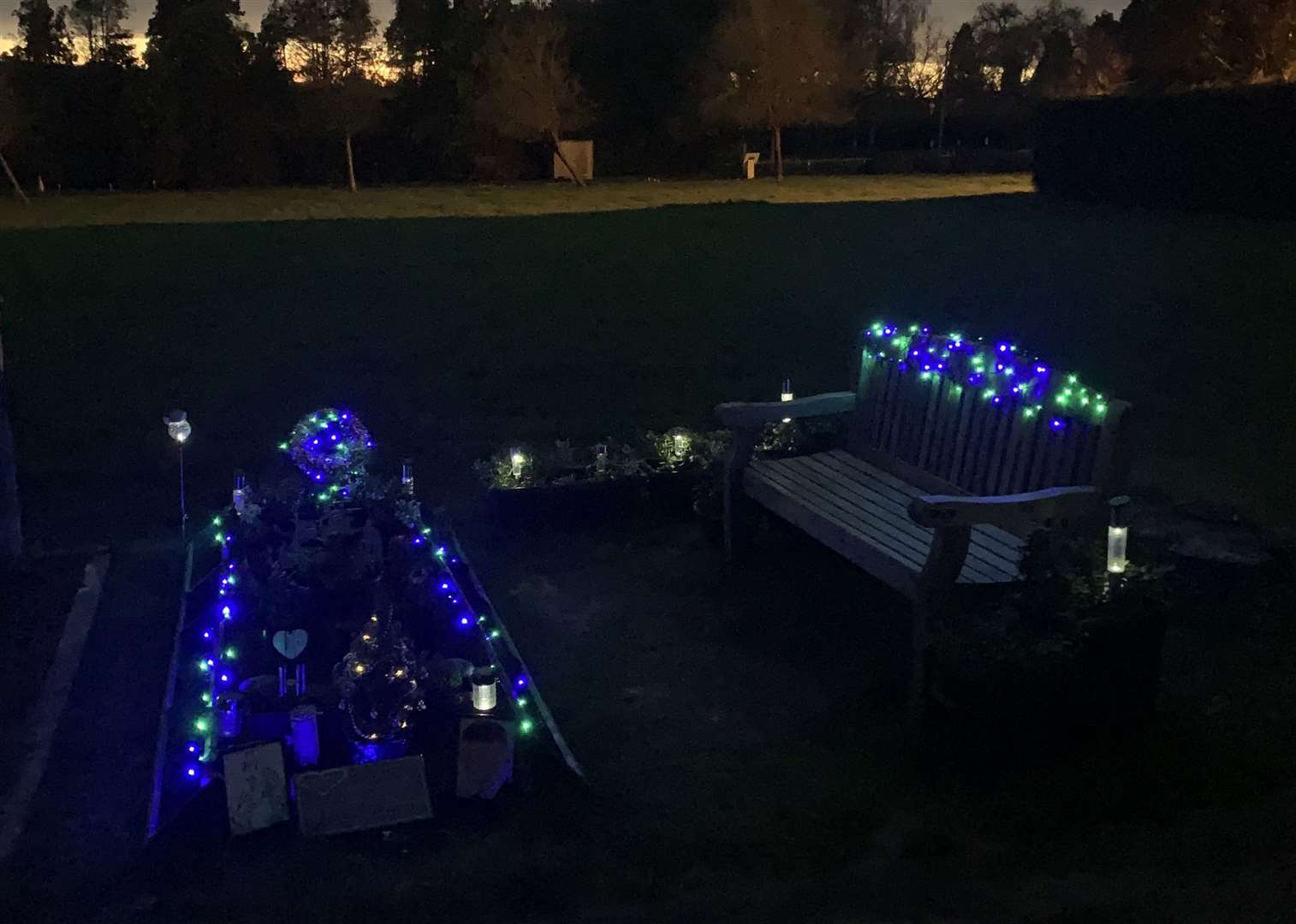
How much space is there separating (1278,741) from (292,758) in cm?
339

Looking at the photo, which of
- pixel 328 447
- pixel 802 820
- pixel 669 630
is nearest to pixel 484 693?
pixel 802 820

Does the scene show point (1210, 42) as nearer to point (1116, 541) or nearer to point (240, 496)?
point (1116, 541)

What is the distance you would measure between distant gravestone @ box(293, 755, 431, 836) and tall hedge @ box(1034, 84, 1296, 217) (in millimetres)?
20521

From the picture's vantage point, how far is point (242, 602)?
4.88 m

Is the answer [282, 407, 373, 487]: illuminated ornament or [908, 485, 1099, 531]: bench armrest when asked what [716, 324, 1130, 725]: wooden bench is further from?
[282, 407, 373, 487]: illuminated ornament

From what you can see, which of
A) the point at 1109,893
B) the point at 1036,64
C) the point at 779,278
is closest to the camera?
the point at 1109,893

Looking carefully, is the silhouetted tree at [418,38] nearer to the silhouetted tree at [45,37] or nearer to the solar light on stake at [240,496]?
the silhouetted tree at [45,37]

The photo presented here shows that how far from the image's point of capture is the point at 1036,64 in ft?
216

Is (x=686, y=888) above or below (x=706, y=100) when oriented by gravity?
below

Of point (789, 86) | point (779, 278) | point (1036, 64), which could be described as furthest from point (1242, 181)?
point (1036, 64)

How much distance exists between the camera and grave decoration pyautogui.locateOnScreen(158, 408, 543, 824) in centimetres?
418

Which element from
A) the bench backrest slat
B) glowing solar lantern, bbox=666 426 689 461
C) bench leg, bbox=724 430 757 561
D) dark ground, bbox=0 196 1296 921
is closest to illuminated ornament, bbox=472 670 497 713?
dark ground, bbox=0 196 1296 921

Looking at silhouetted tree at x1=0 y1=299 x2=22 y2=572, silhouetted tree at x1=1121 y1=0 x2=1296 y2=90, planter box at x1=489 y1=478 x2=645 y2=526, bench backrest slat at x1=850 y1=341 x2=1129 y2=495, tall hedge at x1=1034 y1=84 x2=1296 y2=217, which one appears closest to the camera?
bench backrest slat at x1=850 y1=341 x2=1129 y2=495

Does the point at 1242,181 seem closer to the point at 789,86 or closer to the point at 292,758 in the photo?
the point at 789,86
